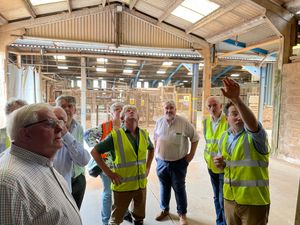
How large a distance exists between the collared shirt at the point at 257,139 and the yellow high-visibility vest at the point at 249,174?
4 centimetres

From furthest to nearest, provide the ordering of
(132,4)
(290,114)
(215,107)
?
(132,4) < (290,114) < (215,107)

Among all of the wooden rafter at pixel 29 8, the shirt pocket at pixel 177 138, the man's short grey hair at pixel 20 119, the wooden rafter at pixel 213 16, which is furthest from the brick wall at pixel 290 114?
the wooden rafter at pixel 29 8

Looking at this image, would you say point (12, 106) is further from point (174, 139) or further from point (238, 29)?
point (238, 29)

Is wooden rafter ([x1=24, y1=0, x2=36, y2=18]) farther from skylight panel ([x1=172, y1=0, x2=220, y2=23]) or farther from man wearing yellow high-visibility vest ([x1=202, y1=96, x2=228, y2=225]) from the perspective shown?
man wearing yellow high-visibility vest ([x1=202, y1=96, x2=228, y2=225])

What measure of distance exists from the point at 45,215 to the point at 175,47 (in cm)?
831

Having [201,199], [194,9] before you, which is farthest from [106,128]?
[194,9]

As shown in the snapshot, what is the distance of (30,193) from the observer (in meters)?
0.90

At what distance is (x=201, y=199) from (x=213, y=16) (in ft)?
17.0

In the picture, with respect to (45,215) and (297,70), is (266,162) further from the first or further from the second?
(297,70)

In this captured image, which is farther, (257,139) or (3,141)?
(3,141)

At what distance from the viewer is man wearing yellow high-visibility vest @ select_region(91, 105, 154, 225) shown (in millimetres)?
2344

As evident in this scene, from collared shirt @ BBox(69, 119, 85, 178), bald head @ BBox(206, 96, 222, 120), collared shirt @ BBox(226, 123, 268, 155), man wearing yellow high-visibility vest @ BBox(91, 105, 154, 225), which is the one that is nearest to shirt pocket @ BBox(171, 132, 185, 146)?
bald head @ BBox(206, 96, 222, 120)

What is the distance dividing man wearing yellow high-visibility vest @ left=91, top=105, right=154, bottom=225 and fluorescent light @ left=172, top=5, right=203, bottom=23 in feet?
17.4

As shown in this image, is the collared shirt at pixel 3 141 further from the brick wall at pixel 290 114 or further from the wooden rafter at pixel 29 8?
the brick wall at pixel 290 114
